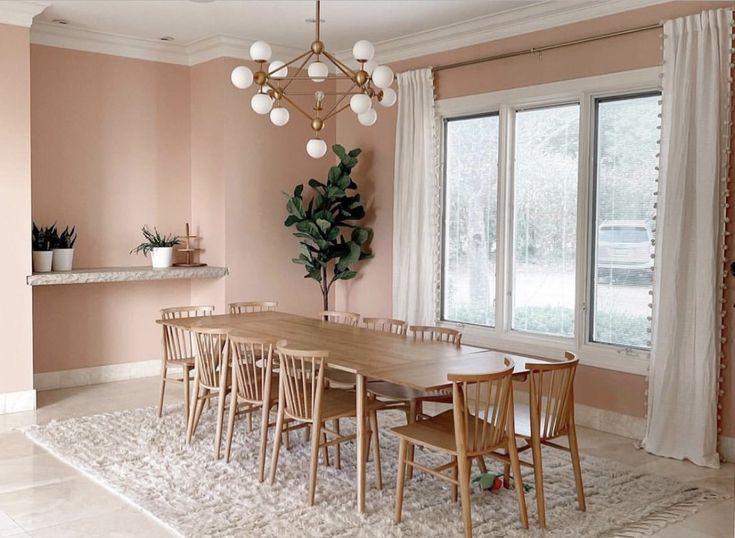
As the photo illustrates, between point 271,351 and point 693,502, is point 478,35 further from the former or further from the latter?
point 693,502

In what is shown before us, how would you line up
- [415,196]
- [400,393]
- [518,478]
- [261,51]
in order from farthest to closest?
1. [415,196]
2. [400,393]
3. [261,51]
4. [518,478]

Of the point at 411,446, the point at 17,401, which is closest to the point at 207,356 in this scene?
the point at 411,446

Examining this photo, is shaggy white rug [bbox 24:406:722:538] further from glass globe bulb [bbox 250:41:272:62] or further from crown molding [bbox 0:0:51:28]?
crown molding [bbox 0:0:51:28]

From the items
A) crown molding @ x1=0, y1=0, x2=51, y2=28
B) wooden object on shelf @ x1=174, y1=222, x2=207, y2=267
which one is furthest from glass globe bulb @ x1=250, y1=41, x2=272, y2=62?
wooden object on shelf @ x1=174, y1=222, x2=207, y2=267

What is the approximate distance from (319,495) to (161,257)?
11.0 feet

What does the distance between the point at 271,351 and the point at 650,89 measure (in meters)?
3.02

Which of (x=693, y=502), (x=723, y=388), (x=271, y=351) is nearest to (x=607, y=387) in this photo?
(x=723, y=388)

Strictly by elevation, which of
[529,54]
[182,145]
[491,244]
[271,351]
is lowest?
[271,351]

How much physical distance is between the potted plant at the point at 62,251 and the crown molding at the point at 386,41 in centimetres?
160

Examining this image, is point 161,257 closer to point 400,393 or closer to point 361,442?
point 400,393

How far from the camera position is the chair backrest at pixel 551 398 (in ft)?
12.0

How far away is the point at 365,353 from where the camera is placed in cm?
427

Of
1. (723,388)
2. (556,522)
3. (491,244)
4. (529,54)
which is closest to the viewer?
(556,522)

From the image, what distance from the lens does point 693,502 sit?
4.08 meters
